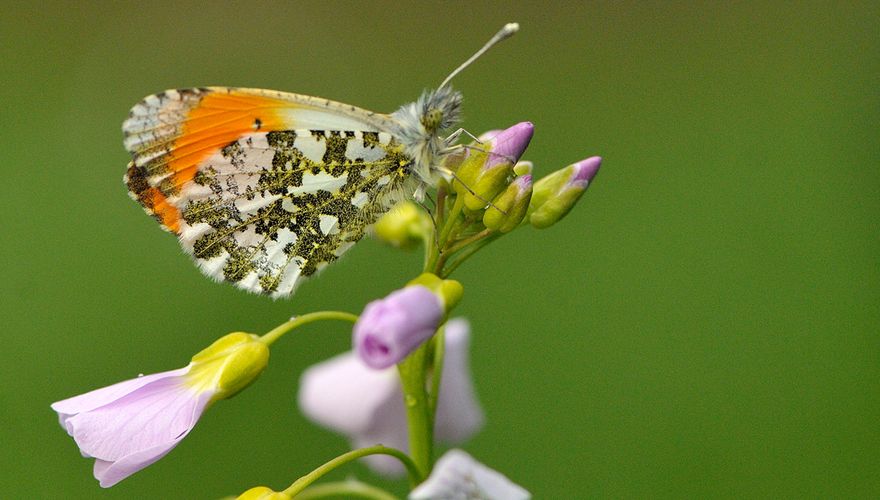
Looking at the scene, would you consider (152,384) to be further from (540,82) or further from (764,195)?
(540,82)

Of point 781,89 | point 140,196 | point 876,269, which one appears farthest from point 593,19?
point 140,196

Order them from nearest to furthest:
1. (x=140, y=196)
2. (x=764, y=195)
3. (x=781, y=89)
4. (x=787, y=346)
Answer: (x=140, y=196) → (x=787, y=346) → (x=764, y=195) → (x=781, y=89)

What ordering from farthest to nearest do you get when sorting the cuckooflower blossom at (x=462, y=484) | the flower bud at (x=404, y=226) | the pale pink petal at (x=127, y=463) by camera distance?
the flower bud at (x=404, y=226) → the pale pink petal at (x=127, y=463) → the cuckooflower blossom at (x=462, y=484)

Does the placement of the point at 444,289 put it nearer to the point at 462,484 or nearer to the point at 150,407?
the point at 462,484

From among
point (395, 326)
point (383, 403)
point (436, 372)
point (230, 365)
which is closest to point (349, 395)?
point (383, 403)

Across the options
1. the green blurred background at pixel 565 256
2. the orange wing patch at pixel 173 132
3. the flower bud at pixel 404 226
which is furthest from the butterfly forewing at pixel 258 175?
the green blurred background at pixel 565 256

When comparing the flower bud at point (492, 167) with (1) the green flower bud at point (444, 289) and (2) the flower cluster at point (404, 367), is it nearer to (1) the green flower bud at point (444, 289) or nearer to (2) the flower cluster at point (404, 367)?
(2) the flower cluster at point (404, 367)

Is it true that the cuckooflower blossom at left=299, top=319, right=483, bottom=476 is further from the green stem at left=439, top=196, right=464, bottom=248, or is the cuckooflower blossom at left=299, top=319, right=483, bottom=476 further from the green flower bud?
the green flower bud
